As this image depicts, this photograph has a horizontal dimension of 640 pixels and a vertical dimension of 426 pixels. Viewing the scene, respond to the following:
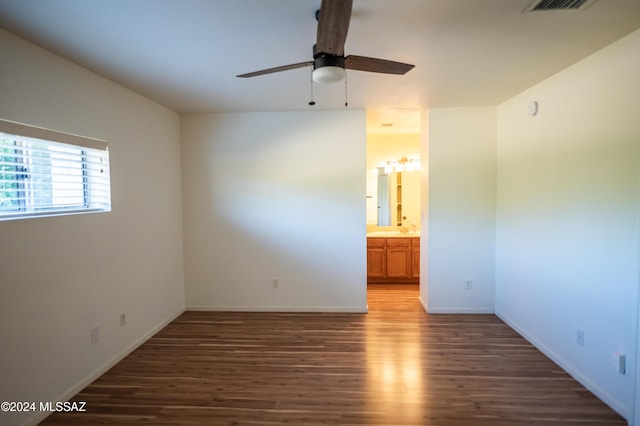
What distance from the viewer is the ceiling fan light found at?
1.83 metres

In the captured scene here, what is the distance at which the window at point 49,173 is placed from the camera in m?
2.09

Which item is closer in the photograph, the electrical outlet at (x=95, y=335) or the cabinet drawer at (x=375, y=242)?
the electrical outlet at (x=95, y=335)

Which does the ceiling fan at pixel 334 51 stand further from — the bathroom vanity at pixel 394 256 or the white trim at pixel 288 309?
the bathroom vanity at pixel 394 256

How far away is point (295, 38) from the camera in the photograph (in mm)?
2164

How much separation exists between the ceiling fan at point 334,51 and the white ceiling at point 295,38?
0.79 ft

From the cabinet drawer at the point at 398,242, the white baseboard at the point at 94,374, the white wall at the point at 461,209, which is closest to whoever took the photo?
the white baseboard at the point at 94,374

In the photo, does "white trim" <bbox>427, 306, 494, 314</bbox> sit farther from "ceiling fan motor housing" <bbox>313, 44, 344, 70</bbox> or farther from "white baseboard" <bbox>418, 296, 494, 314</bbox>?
"ceiling fan motor housing" <bbox>313, 44, 344, 70</bbox>

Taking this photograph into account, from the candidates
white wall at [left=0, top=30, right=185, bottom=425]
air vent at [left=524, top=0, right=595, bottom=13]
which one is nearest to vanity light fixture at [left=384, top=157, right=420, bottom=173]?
white wall at [left=0, top=30, right=185, bottom=425]

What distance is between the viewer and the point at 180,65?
2.60 metres

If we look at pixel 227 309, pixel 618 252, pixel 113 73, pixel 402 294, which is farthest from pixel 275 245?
pixel 618 252

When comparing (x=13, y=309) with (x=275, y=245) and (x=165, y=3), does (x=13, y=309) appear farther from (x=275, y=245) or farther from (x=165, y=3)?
(x=275, y=245)

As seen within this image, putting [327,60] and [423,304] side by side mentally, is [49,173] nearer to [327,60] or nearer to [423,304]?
[327,60]

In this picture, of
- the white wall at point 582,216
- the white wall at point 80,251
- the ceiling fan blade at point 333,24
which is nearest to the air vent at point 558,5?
the white wall at point 582,216

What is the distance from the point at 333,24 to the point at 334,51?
23 cm
